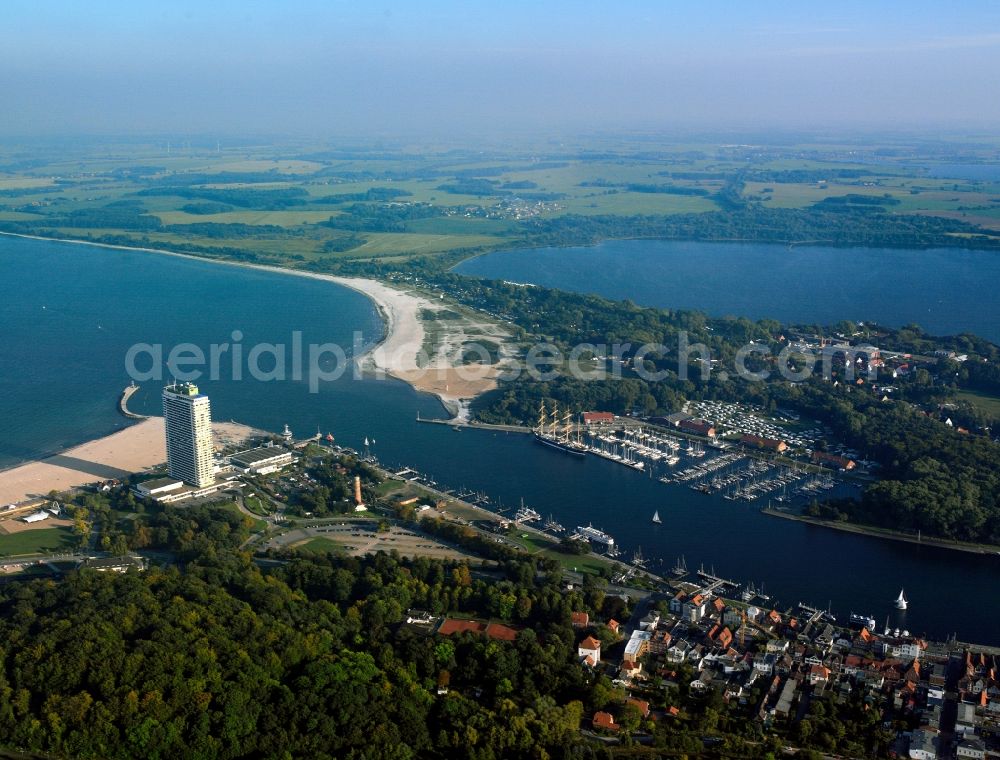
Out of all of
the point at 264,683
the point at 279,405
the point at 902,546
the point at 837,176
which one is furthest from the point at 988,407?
the point at 837,176

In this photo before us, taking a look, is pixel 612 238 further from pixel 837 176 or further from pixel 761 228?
pixel 837 176

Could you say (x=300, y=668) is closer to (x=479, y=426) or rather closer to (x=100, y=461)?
(x=100, y=461)

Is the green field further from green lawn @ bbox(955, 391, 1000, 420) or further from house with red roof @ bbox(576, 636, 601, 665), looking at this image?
house with red roof @ bbox(576, 636, 601, 665)

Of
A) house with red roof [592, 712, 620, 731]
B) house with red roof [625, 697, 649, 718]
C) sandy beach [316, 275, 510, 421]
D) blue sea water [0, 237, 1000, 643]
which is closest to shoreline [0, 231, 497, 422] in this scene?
sandy beach [316, 275, 510, 421]

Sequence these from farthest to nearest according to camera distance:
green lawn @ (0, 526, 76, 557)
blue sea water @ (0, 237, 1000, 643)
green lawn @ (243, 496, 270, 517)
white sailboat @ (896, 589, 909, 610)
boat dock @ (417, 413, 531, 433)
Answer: boat dock @ (417, 413, 531, 433) < green lawn @ (243, 496, 270, 517) < green lawn @ (0, 526, 76, 557) < blue sea water @ (0, 237, 1000, 643) < white sailboat @ (896, 589, 909, 610)

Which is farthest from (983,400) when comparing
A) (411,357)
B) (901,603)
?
(411,357)

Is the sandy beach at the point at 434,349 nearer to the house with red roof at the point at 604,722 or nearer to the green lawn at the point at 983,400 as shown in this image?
the green lawn at the point at 983,400

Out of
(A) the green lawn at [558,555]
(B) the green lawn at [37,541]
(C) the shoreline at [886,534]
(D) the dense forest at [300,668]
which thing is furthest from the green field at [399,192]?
(D) the dense forest at [300,668]
